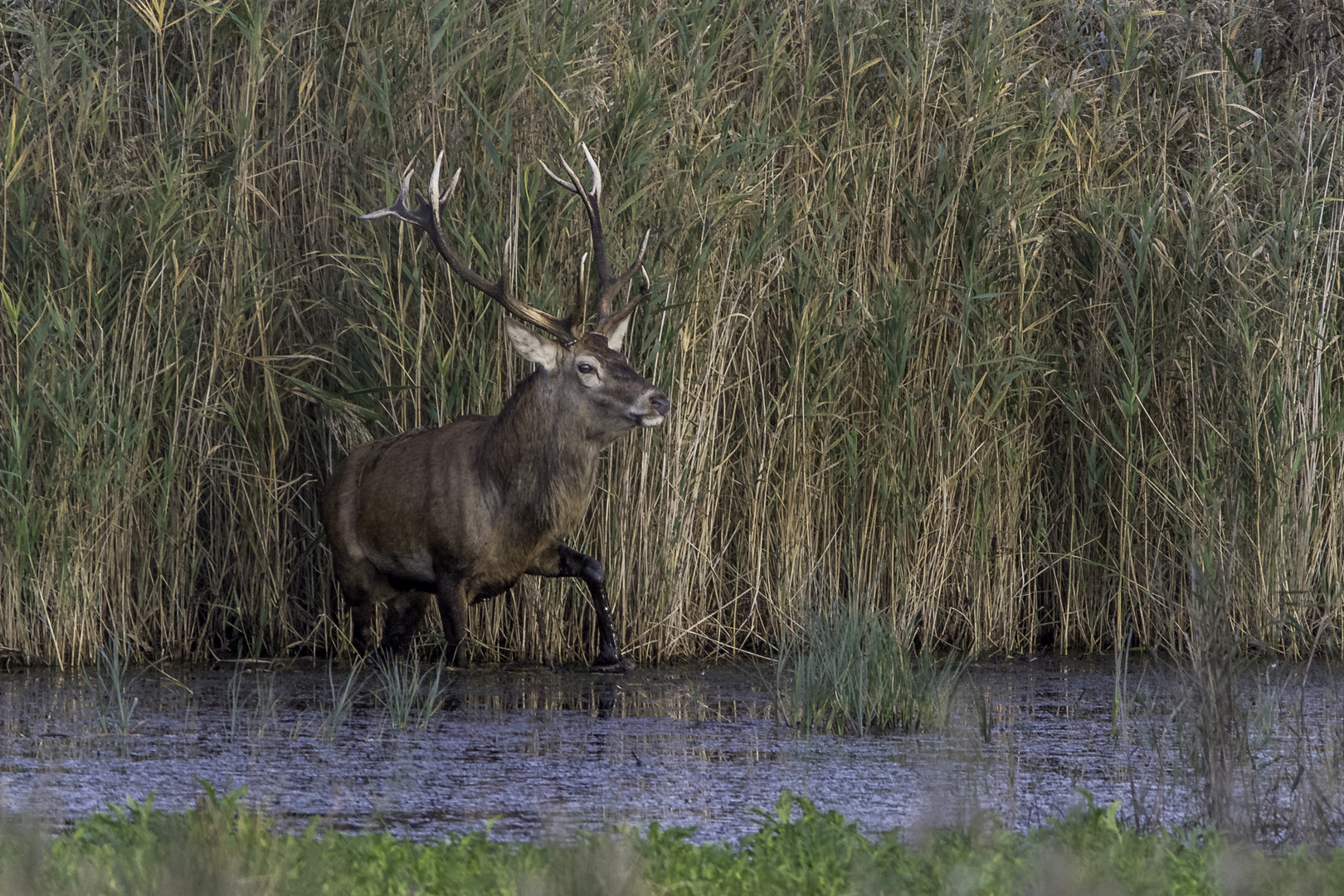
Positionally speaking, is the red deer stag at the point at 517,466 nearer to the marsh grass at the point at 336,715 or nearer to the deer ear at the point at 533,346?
the deer ear at the point at 533,346

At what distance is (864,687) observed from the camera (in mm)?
5555

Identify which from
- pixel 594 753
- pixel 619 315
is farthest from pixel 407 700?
pixel 619 315

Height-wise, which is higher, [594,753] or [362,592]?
[362,592]

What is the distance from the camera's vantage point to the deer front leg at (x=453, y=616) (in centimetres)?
673

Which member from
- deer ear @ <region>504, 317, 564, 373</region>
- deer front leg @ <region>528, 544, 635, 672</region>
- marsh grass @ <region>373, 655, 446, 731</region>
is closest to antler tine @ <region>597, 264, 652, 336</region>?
deer ear @ <region>504, 317, 564, 373</region>

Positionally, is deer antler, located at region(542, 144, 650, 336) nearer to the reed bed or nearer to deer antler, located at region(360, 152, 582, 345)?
deer antler, located at region(360, 152, 582, 345)

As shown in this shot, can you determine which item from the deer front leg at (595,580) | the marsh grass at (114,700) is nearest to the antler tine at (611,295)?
the deer front leg at (595,580)

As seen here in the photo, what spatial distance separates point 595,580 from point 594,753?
5.51 ft

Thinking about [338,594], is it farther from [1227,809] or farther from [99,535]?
[1227,809]

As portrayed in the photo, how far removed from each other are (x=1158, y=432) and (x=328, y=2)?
4.11m

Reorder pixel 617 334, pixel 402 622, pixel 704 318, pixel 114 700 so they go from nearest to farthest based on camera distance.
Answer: pixel 114 700
pixel 617 334
pixel 402 622
pixel 704 318

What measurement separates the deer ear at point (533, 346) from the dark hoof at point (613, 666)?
118 cm

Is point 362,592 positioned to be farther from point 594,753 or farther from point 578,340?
point 594,753

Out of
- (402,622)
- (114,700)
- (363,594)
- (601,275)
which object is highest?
(601,275)
